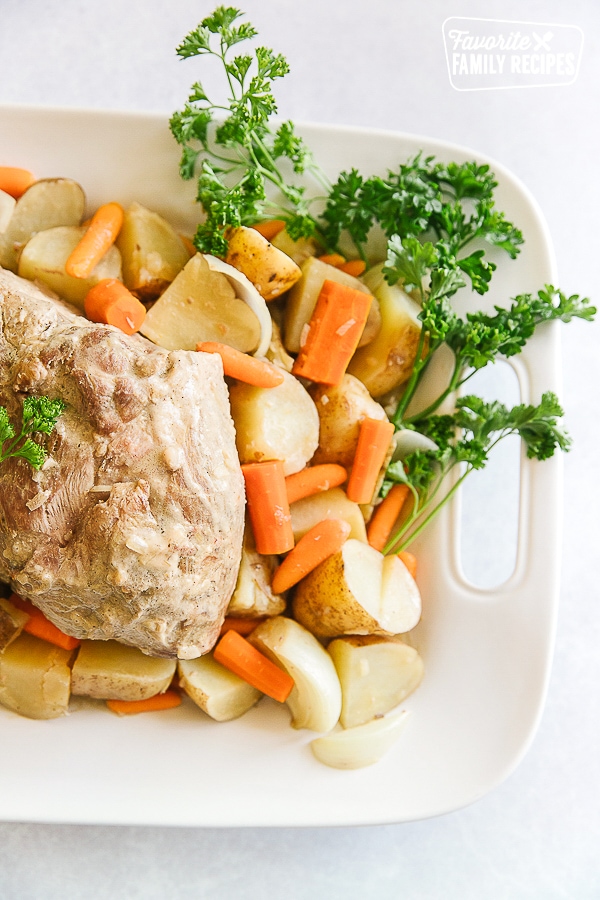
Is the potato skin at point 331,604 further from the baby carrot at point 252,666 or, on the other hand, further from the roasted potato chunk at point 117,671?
the roasted potato chunk at point 117,671

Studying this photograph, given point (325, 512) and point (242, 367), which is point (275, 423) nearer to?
point (242, 367)

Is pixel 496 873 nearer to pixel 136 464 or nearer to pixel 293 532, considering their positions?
pixel 293 532

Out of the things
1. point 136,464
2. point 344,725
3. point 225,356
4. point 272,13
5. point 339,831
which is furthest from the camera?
point 272,13

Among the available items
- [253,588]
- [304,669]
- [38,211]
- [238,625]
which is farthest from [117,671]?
[38,211]

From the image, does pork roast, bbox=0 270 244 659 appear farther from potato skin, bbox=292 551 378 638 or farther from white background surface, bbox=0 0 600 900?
white background surface, bbox=0 0 600 900

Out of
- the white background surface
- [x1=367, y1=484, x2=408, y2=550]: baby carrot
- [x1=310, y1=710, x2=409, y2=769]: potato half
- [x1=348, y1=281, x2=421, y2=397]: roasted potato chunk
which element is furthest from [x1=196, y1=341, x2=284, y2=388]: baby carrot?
the white background surface

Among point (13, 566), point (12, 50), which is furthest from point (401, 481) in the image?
point (12, 50)
